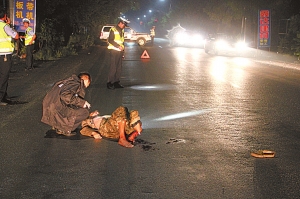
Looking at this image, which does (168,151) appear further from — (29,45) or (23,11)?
(23,11)

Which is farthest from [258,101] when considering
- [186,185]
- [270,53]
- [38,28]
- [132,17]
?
[132,17]

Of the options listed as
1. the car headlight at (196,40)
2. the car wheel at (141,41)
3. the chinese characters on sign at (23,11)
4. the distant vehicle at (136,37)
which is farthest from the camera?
the car headlight at (196,40)

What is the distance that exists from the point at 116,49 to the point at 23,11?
11.0 metres

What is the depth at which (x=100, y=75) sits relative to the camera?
1788cm

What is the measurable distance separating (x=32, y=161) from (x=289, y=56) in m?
27.6

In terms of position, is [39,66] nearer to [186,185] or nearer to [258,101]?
[258,101]

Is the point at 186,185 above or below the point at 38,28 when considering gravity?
below

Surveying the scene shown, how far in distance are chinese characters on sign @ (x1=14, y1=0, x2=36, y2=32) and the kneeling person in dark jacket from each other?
1611 cm

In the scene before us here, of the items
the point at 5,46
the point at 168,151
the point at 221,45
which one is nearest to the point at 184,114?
the point at 168,151

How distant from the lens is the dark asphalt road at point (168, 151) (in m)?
5.52

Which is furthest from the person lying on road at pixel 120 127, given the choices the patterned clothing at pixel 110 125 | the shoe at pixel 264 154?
the shoe at pixel 264 154

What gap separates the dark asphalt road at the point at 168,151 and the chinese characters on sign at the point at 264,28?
763 inches

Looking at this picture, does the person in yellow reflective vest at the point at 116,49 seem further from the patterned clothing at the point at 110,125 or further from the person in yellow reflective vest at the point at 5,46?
the patterned clothing at the point at 110,125

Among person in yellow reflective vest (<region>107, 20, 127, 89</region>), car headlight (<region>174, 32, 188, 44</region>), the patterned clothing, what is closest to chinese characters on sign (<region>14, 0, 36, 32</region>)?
person in yellow reflective vest (<region>107, 20, 127, 89</region>)
